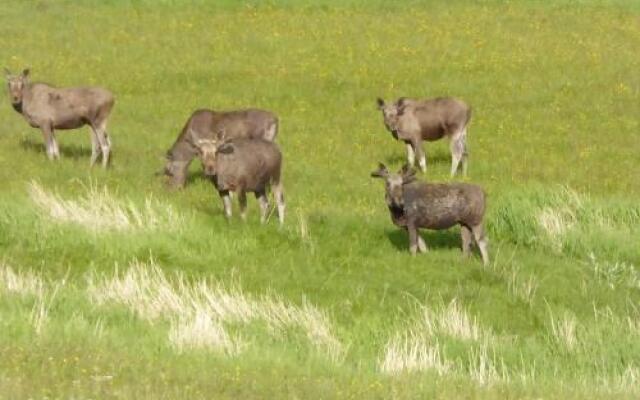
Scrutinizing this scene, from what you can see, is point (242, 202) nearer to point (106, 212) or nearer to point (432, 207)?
point (106, 212)

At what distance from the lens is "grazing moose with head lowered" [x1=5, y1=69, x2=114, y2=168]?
91.6 feet

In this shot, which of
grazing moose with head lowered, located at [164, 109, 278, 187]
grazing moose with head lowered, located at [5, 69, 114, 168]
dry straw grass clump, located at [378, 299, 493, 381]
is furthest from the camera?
grazing moose with head lowered, located at [5, 69, 114, 168]

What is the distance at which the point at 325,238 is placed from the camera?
22094 millimetres

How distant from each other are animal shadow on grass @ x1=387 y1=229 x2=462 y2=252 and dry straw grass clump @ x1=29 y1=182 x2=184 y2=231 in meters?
3.54

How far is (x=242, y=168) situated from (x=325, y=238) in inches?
71.7

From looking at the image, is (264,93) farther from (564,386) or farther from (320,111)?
(564,386)

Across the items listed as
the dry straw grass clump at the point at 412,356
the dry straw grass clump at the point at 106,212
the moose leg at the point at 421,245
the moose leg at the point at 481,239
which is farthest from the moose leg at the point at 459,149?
the dry straw grass clump at the point at 412,356

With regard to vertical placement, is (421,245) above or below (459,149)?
above

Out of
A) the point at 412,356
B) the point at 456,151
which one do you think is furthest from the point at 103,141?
the point at 412,356

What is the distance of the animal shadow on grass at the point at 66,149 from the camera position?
2905cm

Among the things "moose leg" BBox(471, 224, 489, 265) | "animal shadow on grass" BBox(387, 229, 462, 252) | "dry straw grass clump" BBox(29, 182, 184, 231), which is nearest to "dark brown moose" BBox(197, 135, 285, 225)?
"dry straw grass clump" BBox(29, 182, 184, 231)

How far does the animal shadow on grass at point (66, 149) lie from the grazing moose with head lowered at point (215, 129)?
3292mm

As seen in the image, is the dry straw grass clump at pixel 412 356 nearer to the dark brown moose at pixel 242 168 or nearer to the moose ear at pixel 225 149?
the dark brown moose at pixel 242 168

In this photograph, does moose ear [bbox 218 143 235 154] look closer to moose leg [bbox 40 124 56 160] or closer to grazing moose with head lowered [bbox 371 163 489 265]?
grazing moose with head lowered [bbox 371 163 489 265]
